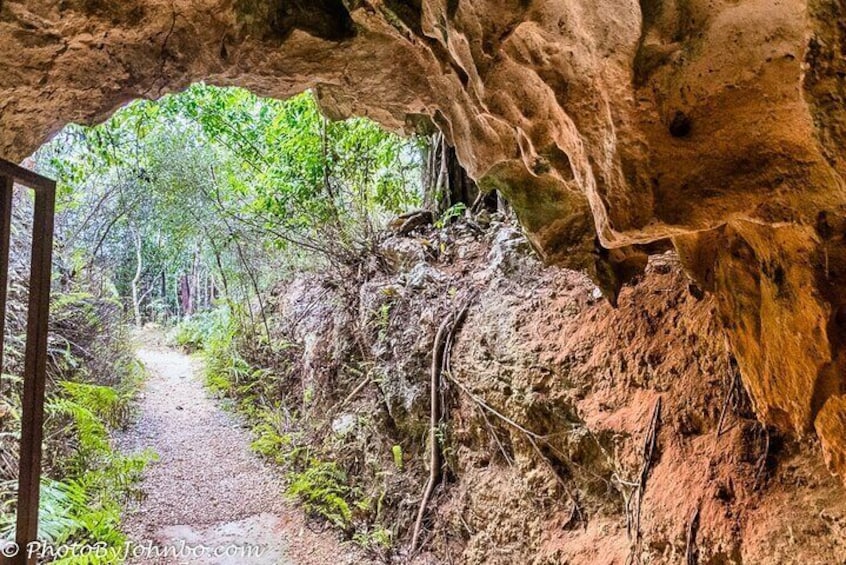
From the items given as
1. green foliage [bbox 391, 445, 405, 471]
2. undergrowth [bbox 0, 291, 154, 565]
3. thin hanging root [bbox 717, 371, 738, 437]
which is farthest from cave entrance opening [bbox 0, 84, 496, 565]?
thin hanging root [bbox 717, 371, 738, 437]

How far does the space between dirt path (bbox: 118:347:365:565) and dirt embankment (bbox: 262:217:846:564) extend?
2.26ft

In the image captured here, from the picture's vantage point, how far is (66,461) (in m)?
4.51

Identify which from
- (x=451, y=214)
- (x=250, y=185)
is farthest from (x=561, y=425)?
(x=250, y=185)

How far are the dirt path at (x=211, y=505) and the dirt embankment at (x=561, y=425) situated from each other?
689 millimetres

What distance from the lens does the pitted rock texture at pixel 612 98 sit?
1.40 metres

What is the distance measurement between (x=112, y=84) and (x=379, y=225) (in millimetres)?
4053

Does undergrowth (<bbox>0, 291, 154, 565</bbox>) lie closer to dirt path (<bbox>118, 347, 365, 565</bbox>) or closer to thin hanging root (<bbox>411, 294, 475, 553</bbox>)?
dirt path (<bbox>118, 347, 365, 565</bbox>)

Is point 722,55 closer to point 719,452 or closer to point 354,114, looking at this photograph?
point 719,452

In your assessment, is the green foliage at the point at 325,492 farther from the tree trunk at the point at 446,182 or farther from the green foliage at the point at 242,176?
the tree trunk at the point at 446,182

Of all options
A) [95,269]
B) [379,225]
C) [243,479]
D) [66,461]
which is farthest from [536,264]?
[95,269]

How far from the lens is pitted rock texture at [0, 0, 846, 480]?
1401 millimetres

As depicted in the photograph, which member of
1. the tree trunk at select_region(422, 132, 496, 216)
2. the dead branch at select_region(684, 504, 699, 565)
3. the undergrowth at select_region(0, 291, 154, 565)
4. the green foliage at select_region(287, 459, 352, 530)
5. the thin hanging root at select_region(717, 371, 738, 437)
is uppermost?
the tree trunk at select_region(422, 132, 496, 216)

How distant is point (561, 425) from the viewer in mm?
3031

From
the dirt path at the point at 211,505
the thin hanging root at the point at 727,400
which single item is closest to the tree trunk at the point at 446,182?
the dirt path at the point at 211,505
